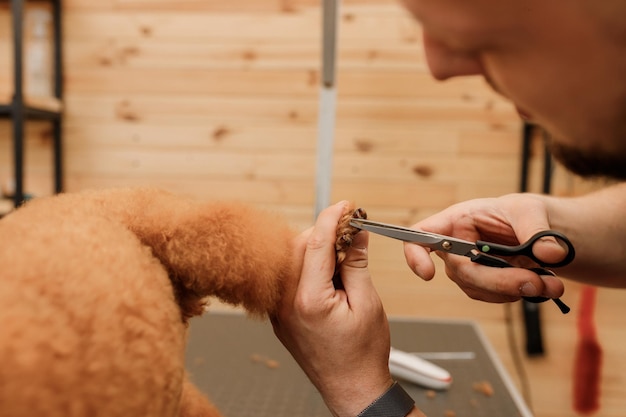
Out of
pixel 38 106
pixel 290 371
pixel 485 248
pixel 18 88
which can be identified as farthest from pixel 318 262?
pixel 38 106

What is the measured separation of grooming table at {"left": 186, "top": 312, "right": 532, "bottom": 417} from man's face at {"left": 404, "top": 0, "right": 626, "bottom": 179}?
52cm

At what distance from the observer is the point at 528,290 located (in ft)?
1.63

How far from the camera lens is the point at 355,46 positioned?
4.70ft

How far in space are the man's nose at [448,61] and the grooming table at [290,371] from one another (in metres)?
0.51

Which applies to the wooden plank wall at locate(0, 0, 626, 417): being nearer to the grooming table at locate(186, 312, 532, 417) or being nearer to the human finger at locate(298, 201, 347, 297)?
the grooming table at locate(186, 312, 532, 417)

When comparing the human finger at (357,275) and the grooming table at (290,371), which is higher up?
the human finger at (357,275)

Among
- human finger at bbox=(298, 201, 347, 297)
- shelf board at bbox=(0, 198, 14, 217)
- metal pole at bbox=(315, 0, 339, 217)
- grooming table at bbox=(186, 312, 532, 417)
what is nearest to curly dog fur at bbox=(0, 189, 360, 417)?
human finger at bbox=(298, 201, 347, 297)

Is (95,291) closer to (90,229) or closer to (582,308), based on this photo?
(90,229)

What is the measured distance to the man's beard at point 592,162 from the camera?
36 cm

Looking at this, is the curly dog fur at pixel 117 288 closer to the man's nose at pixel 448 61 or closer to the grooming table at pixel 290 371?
the man's nose at pixel 448 61

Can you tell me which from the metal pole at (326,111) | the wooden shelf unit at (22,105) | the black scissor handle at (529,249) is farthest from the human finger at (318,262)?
the wooden shelf unit at (22,105)

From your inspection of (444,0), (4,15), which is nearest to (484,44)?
(444,0)

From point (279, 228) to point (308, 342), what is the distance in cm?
12

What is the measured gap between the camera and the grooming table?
76 cm
